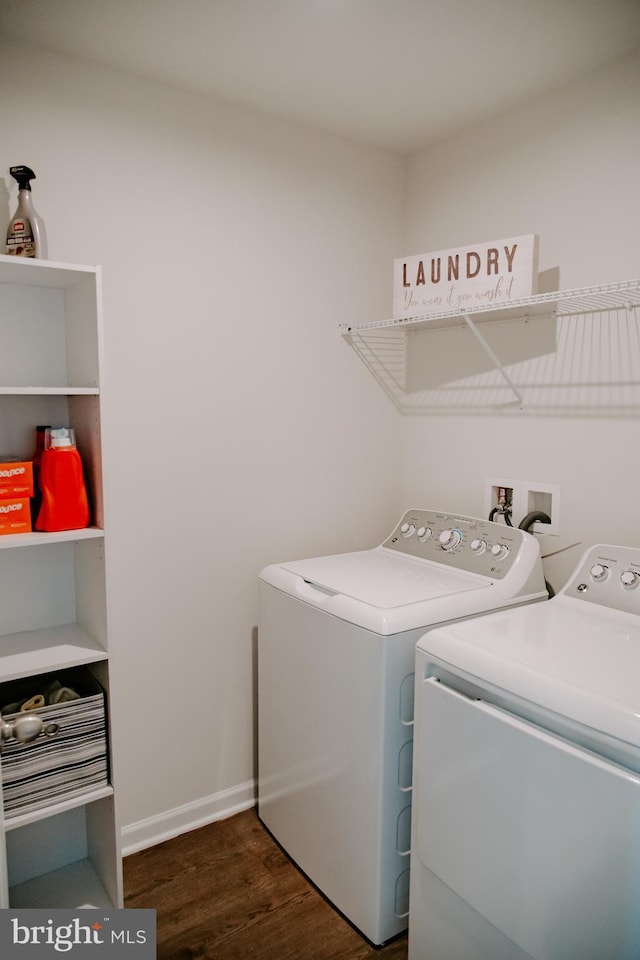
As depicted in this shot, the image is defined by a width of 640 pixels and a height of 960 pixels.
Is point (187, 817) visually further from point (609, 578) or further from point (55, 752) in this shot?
point (609, 578)

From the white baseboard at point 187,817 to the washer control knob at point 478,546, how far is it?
1171mm

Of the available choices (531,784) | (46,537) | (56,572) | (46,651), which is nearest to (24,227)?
(46,537)

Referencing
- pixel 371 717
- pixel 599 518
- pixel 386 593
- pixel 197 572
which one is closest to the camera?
pixel 371 717

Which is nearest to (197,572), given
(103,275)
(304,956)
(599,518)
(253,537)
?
(253,537)

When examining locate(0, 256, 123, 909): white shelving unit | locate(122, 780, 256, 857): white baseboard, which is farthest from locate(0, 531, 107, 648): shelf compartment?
locate(122, 780, 256, 857): white baseboard

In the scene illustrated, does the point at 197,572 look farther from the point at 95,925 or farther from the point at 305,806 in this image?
the point at 95,925

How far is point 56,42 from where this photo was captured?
173cm

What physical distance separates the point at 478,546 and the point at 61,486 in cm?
125

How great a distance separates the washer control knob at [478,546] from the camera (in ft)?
6.66

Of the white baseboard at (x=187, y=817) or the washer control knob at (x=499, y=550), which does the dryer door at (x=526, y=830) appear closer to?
the washer control knob at (x=499, y=550)

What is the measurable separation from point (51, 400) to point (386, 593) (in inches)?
42.9

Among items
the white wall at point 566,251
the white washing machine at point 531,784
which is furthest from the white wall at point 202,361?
the white washing machine at point 531,784

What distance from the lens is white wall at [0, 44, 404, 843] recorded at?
1.87m

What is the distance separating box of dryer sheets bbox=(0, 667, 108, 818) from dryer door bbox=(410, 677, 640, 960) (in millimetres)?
843
